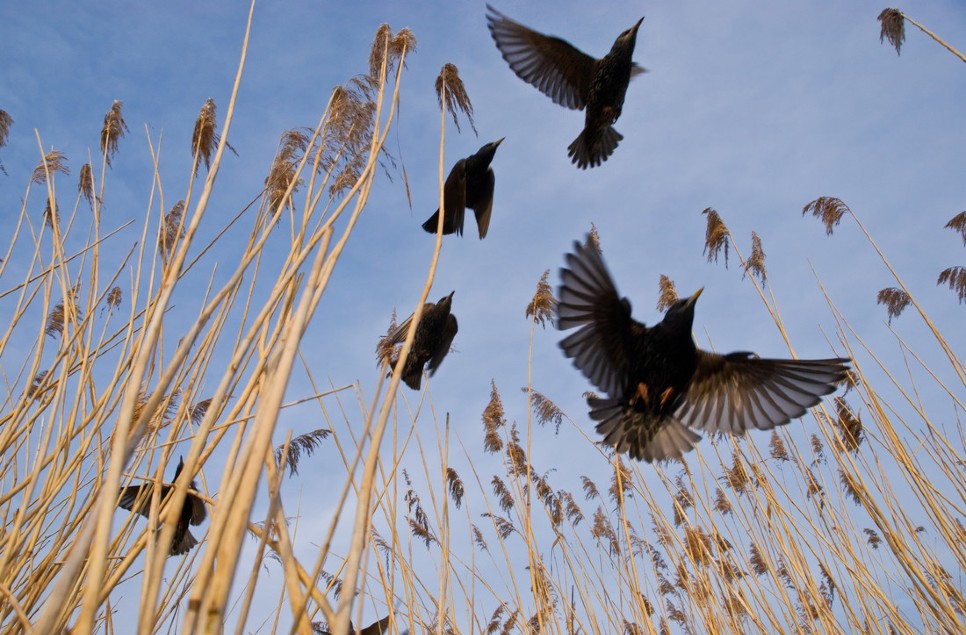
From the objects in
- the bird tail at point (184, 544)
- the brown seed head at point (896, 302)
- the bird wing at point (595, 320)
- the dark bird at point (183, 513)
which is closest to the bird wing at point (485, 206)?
the bird wing at point (595, 320)

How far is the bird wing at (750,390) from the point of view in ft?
7.22

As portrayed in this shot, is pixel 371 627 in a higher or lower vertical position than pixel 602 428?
lower

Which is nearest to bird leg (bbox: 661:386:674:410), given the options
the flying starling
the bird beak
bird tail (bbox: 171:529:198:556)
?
the flying starling

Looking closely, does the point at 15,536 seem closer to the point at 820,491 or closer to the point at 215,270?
the point at 215,270

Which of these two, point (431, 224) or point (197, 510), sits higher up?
point (431, 224)

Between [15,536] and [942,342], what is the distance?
2.80m

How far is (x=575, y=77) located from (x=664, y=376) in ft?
5.27

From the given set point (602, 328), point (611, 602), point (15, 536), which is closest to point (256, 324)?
point (15, 536)

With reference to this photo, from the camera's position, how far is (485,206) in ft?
8.26

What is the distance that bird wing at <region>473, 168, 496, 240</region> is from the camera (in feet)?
8.21

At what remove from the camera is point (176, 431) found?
39.9 inches

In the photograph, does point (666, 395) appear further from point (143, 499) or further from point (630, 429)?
point (143, 499)

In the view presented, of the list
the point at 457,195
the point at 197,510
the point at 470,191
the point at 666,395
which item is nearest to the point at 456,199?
the point at 457,195

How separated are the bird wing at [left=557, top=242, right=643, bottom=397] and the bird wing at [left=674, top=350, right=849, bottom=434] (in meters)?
0.29
